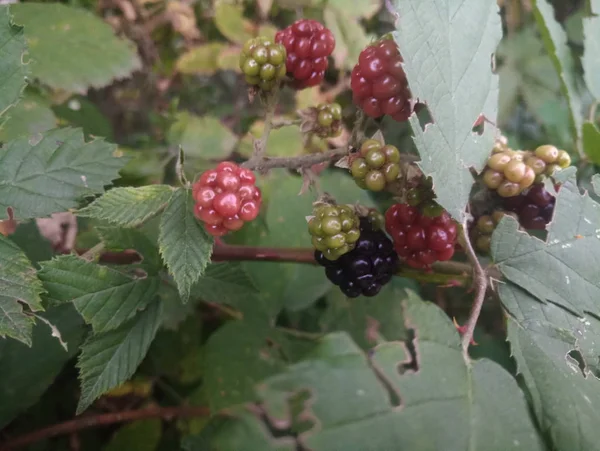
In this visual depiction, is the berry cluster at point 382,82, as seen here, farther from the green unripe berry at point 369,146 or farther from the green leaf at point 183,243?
the green leaf at point 183,243

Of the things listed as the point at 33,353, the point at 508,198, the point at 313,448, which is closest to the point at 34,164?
the point at 33,353

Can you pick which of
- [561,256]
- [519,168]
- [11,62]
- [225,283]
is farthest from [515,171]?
[11,62]

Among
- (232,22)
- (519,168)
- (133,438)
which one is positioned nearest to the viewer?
(519,168)

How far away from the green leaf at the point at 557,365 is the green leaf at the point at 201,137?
839 millimetres

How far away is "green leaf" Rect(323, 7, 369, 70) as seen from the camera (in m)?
1.50

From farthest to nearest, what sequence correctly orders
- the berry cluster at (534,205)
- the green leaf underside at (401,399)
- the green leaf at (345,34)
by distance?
1. the green leaf at (345,34)
2. the berry cluster at (534,205)
3. the green leaf underside at (401,399)

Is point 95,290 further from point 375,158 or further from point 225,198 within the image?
point 375,158

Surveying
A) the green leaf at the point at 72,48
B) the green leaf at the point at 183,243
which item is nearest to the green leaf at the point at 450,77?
the green leaf at the point at 183,243

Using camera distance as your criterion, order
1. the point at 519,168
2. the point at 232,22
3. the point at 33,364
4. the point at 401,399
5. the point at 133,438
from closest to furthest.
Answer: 1. the point at 401,399
2. the point at 519,168
3. the point at 33,364
4. the point at 133,438
5. the point at 232,22

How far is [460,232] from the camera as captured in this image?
0.67 metres

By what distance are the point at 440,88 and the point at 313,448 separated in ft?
1.38

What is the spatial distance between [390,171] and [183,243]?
0.27m

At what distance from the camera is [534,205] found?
0.70 m

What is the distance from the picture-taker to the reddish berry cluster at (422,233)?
0.65 metres
